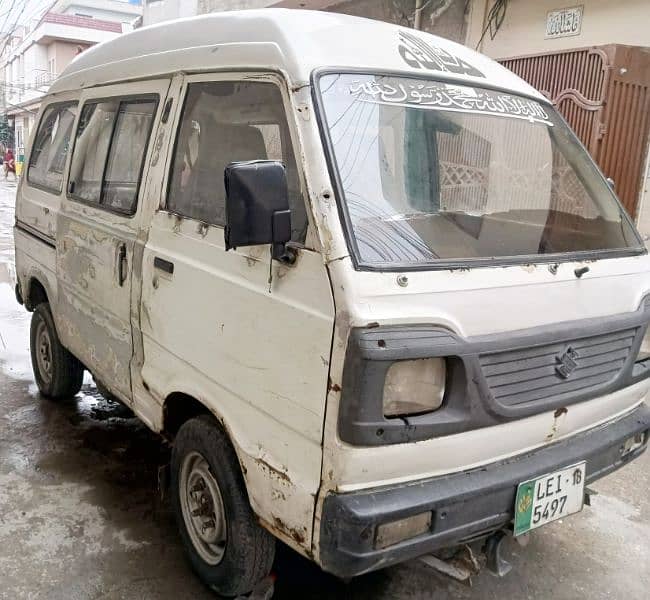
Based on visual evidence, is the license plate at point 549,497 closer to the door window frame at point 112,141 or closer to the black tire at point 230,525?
the black tire at point 230,525

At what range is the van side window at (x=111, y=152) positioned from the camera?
307 centimetres

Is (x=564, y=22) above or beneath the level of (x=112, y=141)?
above

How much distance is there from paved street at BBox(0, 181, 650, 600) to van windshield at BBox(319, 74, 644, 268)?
4.78 feet

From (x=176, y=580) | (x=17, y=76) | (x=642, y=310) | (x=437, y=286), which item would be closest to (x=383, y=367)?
(x=437, y=286)

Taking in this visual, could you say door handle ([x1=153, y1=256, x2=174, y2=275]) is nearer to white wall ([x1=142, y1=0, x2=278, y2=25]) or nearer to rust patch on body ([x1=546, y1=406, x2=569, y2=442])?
rust patch on body ([x1=546, y1=406, x2=569, y2=442])

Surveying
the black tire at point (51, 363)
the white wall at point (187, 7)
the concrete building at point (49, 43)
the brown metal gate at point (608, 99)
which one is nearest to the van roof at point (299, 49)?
the black tire at point (51, 363)

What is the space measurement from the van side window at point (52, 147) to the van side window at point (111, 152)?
27cm

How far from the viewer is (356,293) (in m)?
1.87

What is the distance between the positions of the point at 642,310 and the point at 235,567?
71.8 inches

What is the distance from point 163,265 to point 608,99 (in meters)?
4.83

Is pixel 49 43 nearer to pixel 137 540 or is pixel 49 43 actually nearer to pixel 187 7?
pixel 187 7

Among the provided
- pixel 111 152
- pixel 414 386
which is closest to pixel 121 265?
pixel 111 152

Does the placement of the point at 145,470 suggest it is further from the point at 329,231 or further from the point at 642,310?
the point at 642,310

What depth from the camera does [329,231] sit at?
197cm
